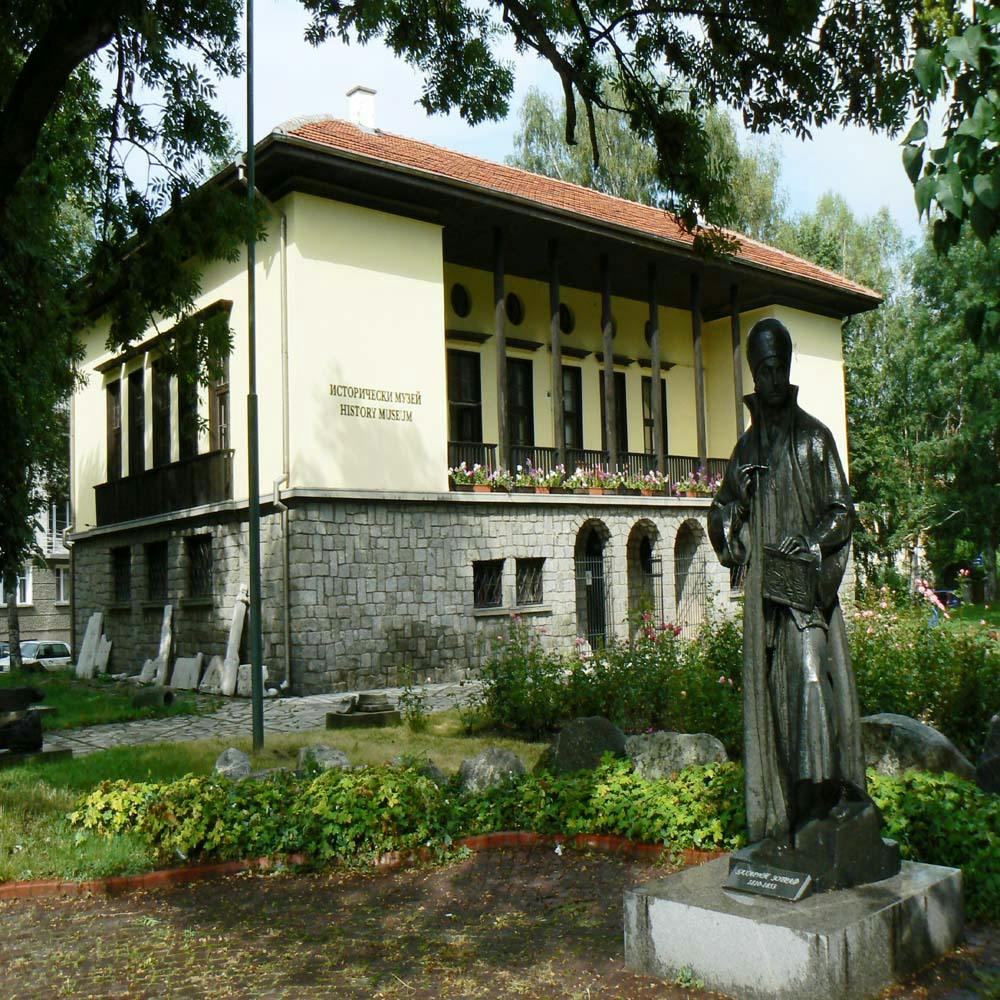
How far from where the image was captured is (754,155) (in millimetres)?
35500

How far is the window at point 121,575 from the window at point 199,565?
3.81m

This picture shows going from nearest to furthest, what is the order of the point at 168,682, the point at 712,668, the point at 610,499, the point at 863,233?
the point at 712,668
the point at 168,682
the point at 610,499
the point at 863,233

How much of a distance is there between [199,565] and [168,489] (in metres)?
1.92

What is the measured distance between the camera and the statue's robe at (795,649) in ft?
14.2

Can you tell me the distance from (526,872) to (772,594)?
274 cm

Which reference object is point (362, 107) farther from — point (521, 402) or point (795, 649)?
point (795, 649)

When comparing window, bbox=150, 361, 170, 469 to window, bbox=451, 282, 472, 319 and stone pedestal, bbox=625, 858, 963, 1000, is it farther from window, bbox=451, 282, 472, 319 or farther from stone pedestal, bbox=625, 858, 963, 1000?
stone pedestal, bbox=625, 858, 963, 1000

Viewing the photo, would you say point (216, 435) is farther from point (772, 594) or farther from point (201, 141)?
point (772, 594)

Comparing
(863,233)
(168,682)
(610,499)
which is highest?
(863,233)

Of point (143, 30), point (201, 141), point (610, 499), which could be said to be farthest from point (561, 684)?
point (610, 499)

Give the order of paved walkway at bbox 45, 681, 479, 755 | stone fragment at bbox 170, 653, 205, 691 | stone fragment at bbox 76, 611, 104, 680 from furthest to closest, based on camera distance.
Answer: stone fragment at bbox 76, 611, 104, 680 < stone fragment at bbox 170, 653, 205, 691 < paved walkway at bbox 45, 681, 479, 755

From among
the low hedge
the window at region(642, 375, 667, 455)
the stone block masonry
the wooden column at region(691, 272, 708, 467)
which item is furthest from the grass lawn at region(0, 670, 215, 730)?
the window at region(642, 375, 667, 455)

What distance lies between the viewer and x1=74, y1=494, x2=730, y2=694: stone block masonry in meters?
16.4

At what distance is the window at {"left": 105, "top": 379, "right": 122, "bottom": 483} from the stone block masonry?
2.10 m
